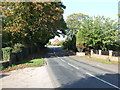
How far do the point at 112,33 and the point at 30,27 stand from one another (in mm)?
16188

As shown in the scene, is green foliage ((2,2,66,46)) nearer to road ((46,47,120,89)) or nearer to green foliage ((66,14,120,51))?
green foliage ((66,14,120,51))

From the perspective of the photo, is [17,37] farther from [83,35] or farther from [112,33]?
[112,33]

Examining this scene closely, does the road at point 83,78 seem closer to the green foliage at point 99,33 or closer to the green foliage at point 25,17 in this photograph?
the green foliage at point 25,17

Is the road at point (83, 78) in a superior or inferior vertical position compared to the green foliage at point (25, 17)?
inferior

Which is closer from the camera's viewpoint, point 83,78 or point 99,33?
point 83,78

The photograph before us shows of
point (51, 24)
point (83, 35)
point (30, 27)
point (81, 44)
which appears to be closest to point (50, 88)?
point (30, 27)

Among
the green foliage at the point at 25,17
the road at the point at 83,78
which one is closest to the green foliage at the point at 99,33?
the green foliage at the point at 25,17

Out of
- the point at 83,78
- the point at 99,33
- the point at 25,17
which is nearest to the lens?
the point at 83,78

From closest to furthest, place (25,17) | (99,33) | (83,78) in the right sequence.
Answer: (83,78) < (25,17) < (99,33)

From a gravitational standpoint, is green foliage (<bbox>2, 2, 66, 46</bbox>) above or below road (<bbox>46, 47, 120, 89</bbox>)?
above

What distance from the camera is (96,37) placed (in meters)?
34.7

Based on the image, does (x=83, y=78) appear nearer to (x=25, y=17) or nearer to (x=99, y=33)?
(x=25, y=17)

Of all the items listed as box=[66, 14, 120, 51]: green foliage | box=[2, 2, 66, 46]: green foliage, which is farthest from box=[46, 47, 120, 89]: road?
box=[66, 14, 120, 51]: green foliage

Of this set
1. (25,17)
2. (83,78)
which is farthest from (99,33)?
(83,78)
